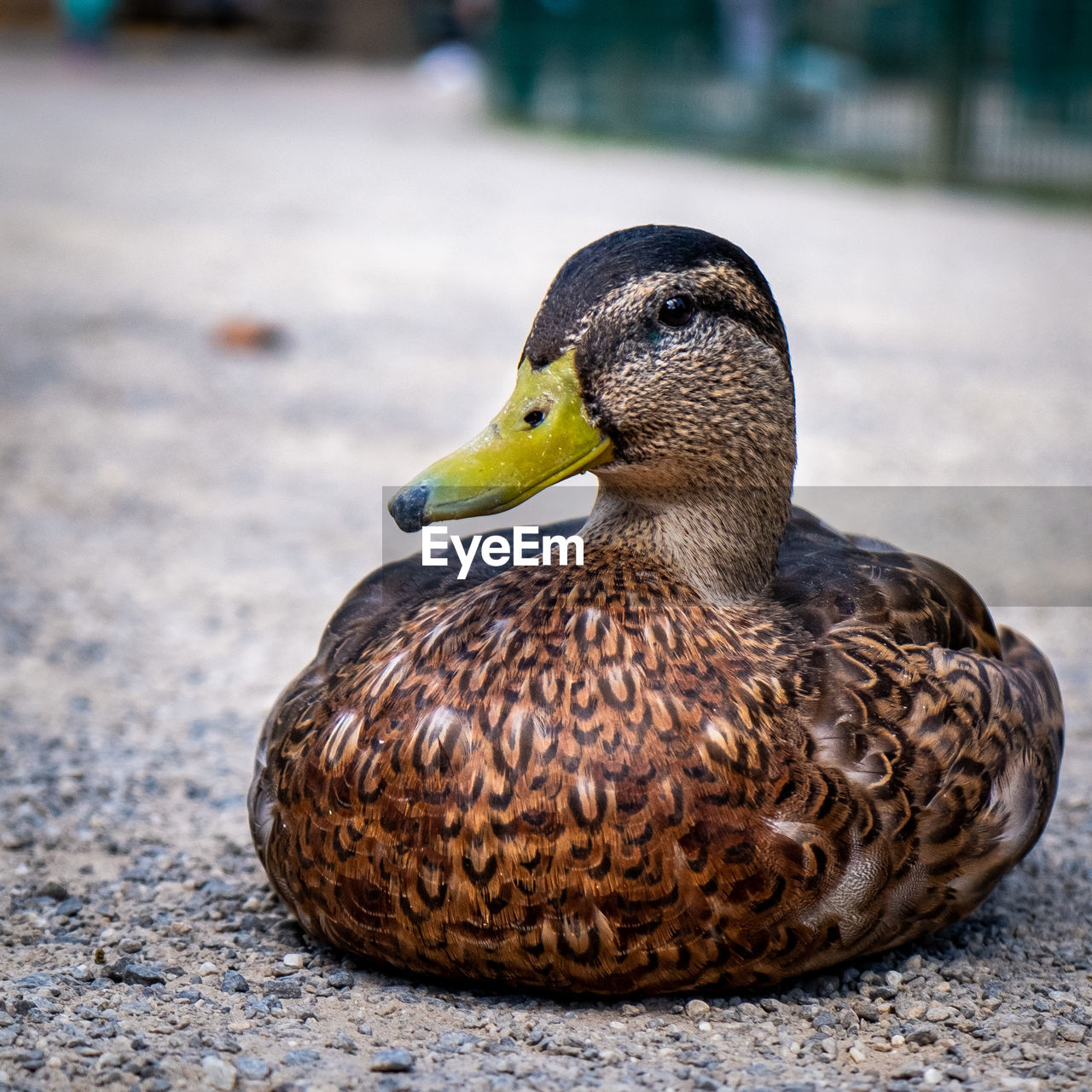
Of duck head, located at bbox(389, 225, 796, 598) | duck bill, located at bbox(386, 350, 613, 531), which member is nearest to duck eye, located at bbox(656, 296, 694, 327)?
duck head, located at bbox(389, 225, 796, 598)

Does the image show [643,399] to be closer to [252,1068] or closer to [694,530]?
[694,530]

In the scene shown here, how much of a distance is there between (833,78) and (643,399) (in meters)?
12.3

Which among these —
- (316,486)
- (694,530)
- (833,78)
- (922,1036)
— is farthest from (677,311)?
(833,78)

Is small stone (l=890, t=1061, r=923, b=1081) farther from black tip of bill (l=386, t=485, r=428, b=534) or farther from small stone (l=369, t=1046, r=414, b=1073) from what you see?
black tip of bill (l=386, t=485, r=428, b=534)

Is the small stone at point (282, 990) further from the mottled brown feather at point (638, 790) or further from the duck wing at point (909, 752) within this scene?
the duck wing at point (909, 752)

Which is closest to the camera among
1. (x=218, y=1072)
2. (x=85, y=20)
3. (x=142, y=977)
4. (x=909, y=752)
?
(x=218, y=1072)

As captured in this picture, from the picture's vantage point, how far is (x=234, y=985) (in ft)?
8.56

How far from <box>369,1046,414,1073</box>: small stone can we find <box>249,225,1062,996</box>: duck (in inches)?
7.4

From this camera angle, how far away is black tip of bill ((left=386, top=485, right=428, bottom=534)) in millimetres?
2387

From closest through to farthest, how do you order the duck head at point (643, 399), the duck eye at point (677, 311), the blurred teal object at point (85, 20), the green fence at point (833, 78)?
the duck head at point (643, 399) < the duck eye at point (677, 311) < the green fence at point (833, 78) < the blurred teal object at point (85, 20)

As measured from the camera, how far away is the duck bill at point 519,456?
7.88 feet

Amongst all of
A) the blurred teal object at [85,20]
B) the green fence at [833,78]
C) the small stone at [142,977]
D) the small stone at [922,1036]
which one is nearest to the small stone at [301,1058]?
the small stone at [142,977]

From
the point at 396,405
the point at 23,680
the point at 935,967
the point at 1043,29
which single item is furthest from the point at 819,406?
the point at 1043,29

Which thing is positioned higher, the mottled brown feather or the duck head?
the duck head
